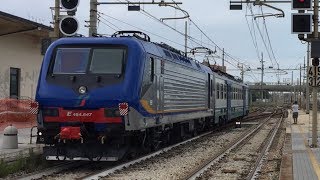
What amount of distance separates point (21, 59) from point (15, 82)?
1151mm

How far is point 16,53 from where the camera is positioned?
2602 cm

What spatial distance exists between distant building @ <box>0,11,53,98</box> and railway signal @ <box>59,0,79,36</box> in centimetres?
834

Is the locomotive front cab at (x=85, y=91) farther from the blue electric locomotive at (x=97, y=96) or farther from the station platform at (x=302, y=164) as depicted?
the station platform at (x=302, y=164)

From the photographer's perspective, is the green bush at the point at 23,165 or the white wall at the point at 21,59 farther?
the white wall at the point at 21,59

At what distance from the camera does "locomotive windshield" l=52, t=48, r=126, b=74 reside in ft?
42.2

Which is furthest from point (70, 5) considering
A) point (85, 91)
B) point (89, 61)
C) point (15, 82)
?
point (15, 82)

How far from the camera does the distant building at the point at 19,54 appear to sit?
2388 centimetres

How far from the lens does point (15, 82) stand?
26703 millimetres

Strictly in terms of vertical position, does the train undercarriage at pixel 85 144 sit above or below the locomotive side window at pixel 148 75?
below

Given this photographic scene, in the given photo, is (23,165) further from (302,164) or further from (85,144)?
(302,164)

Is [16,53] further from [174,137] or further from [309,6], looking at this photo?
[309,6]

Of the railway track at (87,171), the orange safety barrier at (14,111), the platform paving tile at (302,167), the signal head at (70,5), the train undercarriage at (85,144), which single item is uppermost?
the signal head at (70,5)

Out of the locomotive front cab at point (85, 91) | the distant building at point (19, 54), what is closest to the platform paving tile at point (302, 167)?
the locomotive front cab at point (85, 91)

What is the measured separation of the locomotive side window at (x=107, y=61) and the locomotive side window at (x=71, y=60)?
7.8 inches
